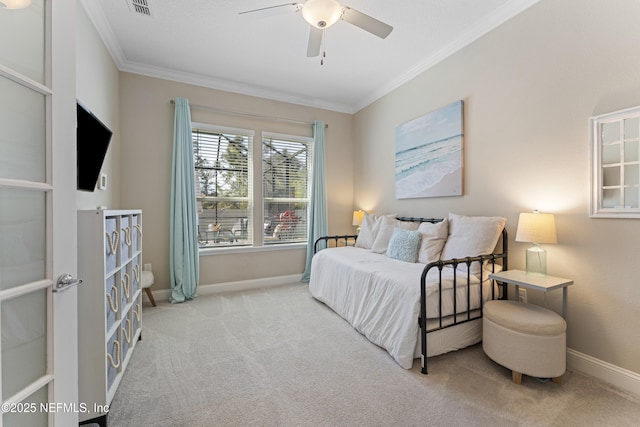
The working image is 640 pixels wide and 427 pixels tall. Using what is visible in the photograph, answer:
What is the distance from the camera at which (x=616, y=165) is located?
1.75 metres

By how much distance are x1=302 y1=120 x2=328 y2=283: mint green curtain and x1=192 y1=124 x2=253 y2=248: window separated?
3.10 feet

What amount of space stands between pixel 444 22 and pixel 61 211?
317 cm

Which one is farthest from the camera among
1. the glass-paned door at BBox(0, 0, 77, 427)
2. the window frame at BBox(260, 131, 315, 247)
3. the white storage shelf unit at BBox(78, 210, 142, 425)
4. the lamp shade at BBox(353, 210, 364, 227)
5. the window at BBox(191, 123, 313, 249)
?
the lamp shade at BBox(353, 210, 364, 227)

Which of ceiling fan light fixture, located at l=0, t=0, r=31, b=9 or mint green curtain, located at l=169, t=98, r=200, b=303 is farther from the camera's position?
mint green curtain, located at l=169, t=98, r=200, b=303

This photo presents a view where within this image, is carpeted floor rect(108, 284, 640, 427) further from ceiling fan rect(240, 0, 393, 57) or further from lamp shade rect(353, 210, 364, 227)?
ceiling fan rect(240, 0, 393, 57)

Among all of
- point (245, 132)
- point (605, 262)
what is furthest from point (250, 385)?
point (245, 132)

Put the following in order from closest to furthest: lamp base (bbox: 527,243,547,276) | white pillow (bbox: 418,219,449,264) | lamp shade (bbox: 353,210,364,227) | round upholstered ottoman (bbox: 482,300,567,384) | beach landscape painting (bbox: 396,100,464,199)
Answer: round upholstered ottoman (bbox: 482,300,567,384), lamp base (bbox: 527,243,547,276), white pillow (bbox: 418,219,449,264), beach landscape painting (bbox: 396,100,464,199), lamp shade (bbox: 353,210,364,227)

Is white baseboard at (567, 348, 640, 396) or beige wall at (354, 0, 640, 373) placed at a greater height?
beige wall at (354, 0, 640, 373)

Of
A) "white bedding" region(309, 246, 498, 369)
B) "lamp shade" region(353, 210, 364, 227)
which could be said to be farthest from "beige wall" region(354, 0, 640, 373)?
"lamp shade" region(353, 210, 364, 227)

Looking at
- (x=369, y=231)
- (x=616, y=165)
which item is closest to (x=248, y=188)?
(x=369, y=231)

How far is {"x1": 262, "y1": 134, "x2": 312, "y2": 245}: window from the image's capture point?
13.2 feet

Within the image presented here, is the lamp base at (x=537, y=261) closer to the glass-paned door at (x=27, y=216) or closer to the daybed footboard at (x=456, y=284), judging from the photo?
the daybed footboard at (x=456, y=284)

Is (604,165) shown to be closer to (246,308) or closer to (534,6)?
(534,6)

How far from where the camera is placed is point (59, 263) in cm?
98
